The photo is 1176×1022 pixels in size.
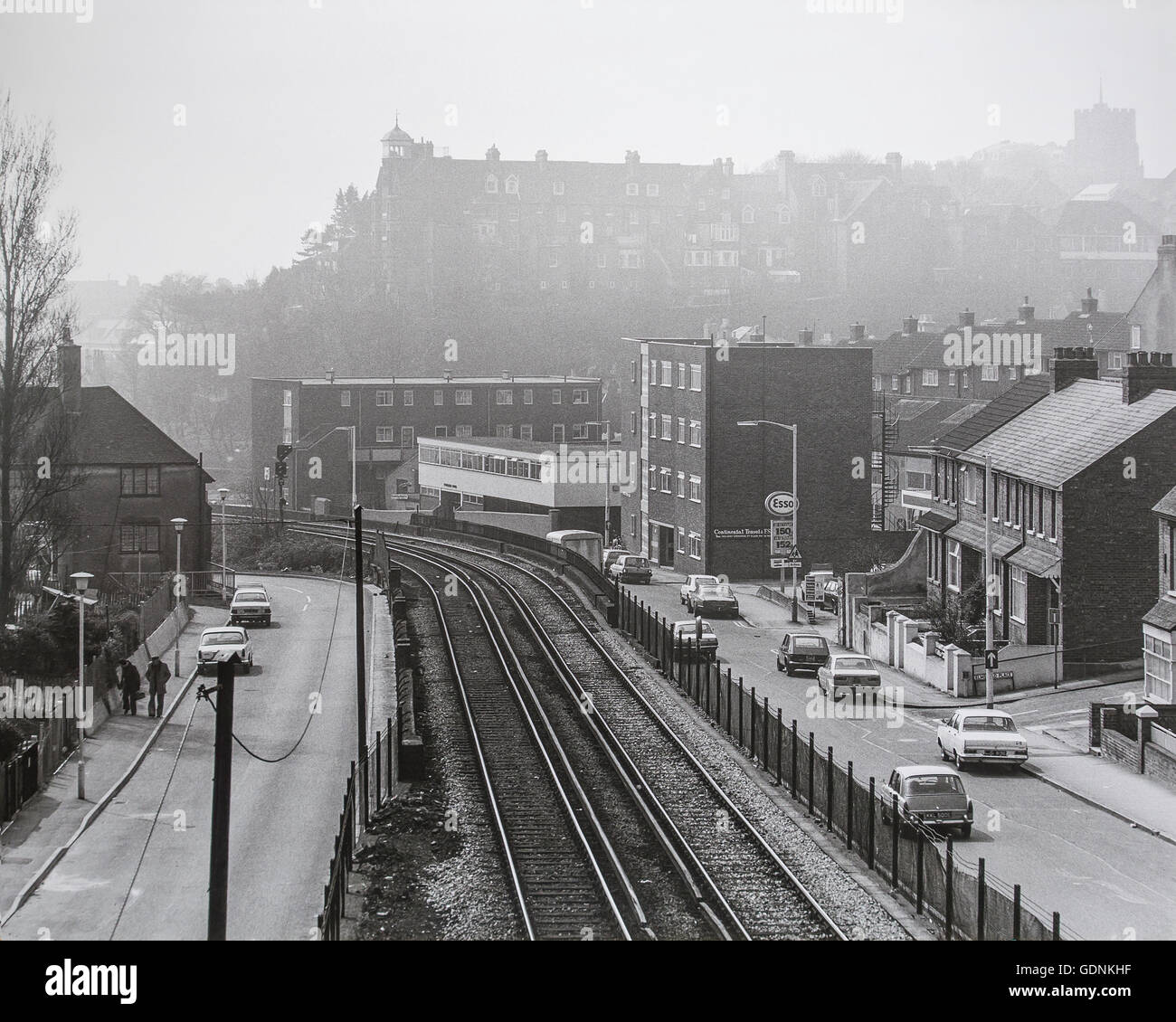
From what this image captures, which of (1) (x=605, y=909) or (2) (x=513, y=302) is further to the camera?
(2) (x=513, y=302)

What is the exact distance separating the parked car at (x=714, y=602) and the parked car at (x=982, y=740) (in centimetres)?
2033

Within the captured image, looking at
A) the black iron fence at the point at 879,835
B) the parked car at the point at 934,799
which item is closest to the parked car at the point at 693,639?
the black iron fence at the point at 879,835

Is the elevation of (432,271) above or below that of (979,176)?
below

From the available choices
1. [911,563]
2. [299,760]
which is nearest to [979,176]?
[911,563]

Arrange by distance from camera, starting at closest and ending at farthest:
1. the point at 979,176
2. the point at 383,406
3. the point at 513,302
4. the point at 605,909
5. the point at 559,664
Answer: the point at 605,909 → the point at 559,664 → the point at 383,406 → the point at 513,302 → the point at 979,176

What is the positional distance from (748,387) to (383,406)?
3632cm

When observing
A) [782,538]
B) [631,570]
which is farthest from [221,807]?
[631,570]

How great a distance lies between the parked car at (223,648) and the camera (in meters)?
39.3

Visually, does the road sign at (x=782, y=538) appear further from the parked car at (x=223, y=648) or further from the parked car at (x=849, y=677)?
the parked car at (x=223, y=648)

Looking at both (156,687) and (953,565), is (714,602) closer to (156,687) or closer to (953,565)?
(953,565)

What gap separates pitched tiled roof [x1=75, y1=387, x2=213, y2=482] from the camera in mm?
54438
